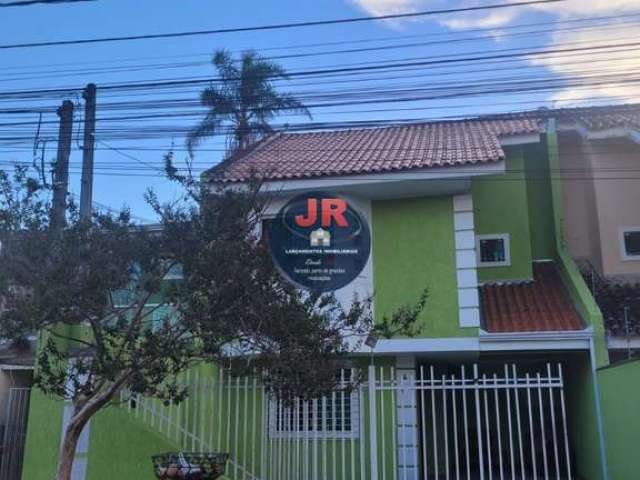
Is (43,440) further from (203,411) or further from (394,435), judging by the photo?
(394,435)

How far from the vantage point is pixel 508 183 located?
14078mm

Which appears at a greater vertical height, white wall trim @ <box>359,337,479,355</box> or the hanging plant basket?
white wall trim @ <box>359,337,479,355</box>

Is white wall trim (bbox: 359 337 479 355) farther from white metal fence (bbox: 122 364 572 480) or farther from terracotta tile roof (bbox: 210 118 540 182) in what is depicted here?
terracotta tile roof (bbox: 210 118 540 182)

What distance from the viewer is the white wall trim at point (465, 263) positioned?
445 inches

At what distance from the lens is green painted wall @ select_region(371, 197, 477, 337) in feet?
37.4

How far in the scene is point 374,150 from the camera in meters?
13.4

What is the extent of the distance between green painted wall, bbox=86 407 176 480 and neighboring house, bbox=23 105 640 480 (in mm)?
20

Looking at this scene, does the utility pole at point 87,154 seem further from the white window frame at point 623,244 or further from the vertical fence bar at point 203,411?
the white window frame at point 623,244

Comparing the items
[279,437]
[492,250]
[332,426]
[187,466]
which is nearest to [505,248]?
[492,250]

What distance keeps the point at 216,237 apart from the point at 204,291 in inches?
23.5

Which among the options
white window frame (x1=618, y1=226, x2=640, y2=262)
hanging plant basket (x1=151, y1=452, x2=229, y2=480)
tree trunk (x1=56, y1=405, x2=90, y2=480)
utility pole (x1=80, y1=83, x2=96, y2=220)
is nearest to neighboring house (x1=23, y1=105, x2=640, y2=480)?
white window frame (x1=618, y1=226, x2=640, y2=262)

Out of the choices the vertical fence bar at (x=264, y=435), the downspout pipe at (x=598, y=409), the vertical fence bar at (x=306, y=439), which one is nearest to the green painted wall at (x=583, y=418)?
the downspout pipe at (x=598, y=409)

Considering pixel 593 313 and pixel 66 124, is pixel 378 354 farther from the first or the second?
pixel 66 124

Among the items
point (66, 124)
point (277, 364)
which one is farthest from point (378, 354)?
point (66, 124)
